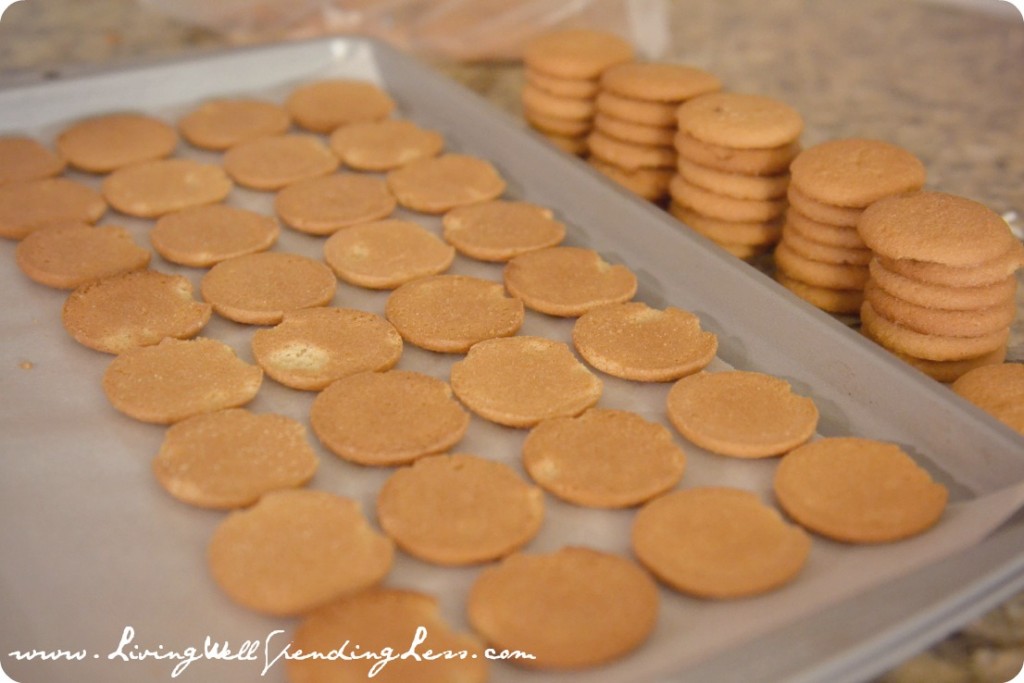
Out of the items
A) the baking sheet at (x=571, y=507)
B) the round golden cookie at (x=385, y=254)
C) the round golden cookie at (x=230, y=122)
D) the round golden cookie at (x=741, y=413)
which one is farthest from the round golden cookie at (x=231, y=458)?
the round golden cookie at (x=230, y=122)

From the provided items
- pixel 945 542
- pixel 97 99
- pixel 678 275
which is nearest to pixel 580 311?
pixel 678 275

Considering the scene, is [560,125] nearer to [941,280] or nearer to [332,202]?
[332,202]

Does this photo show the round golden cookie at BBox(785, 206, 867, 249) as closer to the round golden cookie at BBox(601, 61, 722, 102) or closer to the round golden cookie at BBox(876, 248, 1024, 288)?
the round golden cookie at BBox(876, 248, 1024, 288)

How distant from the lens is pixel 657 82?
170 centimetres

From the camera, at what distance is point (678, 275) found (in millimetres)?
1494

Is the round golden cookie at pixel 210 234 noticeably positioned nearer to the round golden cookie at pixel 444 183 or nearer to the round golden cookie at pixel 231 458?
the round golden cookie at pixel 444 183

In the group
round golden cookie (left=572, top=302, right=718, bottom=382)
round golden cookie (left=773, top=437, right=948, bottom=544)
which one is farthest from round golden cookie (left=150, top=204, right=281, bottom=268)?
round golden cookie (left=773, top=437, right=948, bottom=544)

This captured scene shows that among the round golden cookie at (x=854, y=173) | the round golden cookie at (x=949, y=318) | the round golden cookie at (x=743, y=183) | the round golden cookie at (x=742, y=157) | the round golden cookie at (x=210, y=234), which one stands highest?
the round golden cookie at (x=854, y=173)

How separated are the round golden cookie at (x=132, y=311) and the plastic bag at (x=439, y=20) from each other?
102 cm

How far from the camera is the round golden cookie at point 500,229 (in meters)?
1.59

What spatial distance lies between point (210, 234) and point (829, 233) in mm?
969

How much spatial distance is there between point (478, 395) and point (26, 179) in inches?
40.0

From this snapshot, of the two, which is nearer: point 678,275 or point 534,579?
point 534,579

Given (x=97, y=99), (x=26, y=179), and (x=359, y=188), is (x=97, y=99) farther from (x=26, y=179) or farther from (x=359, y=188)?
(x=359, y=188)
